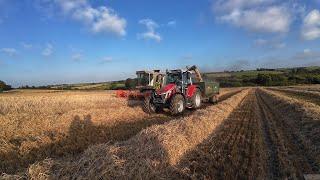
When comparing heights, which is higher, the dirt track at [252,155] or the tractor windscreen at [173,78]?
the tractor windscreen at [173,78]

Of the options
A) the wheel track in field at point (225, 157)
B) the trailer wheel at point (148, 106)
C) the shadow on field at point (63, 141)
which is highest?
the trailer wheel at point (148, 106)

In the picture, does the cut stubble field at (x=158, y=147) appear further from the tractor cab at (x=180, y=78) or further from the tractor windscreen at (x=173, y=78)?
the tractor windscreen at (x=173, y=78)

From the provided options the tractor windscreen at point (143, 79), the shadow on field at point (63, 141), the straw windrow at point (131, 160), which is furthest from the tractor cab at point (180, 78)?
the straw windrow at point (131, 160)

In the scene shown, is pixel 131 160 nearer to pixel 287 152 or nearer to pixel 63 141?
pixel 287 152

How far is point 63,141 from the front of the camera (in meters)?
12.1

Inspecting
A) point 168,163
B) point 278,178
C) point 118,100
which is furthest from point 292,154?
point 118,100

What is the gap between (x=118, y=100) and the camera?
25.1 metres

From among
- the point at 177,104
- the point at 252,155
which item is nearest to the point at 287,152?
the point at 252,155

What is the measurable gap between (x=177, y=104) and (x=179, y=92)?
97cm

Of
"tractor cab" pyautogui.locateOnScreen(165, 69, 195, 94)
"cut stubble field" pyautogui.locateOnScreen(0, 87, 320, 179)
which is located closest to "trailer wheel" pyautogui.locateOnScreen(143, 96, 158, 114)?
"tractor cab" pyautogui.locateOnScreen(165, 69, 195, 94)

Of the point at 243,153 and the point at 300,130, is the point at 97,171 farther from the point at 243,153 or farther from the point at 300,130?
the point at 300,130

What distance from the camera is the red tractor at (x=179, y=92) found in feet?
65.8

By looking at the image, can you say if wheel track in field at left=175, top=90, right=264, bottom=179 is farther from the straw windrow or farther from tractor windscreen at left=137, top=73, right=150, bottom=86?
tractor windscreen at left=137, top=73, right=150, bottom=86

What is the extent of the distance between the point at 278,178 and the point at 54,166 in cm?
459
